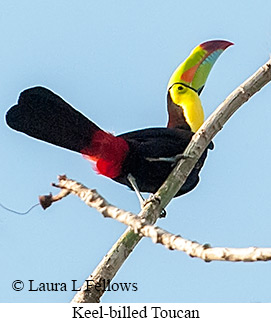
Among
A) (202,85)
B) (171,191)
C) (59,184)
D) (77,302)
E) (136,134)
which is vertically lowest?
(77,302)

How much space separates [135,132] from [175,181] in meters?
0.75

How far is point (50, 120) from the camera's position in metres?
3.31

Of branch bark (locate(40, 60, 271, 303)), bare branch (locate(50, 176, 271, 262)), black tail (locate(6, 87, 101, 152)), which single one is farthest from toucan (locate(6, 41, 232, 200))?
bare branch (locate(50, 176, 271, 262))

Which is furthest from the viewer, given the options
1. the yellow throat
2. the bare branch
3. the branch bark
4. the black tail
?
the yellow throat

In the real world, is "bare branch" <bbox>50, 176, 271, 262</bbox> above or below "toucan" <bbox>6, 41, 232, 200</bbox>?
below

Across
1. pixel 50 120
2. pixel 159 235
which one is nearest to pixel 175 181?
pixel 50 120

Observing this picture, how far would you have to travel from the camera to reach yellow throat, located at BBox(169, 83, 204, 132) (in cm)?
399

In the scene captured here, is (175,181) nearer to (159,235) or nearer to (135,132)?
(135,132)

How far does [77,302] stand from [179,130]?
4.88 feet

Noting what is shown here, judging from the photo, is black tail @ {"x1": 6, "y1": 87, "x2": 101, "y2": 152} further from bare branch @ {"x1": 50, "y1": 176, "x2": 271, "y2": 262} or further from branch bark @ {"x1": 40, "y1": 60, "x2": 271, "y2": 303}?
bare branch @ {"x1": 50, "y1": 176, "x2": 271, "y2": 262}
